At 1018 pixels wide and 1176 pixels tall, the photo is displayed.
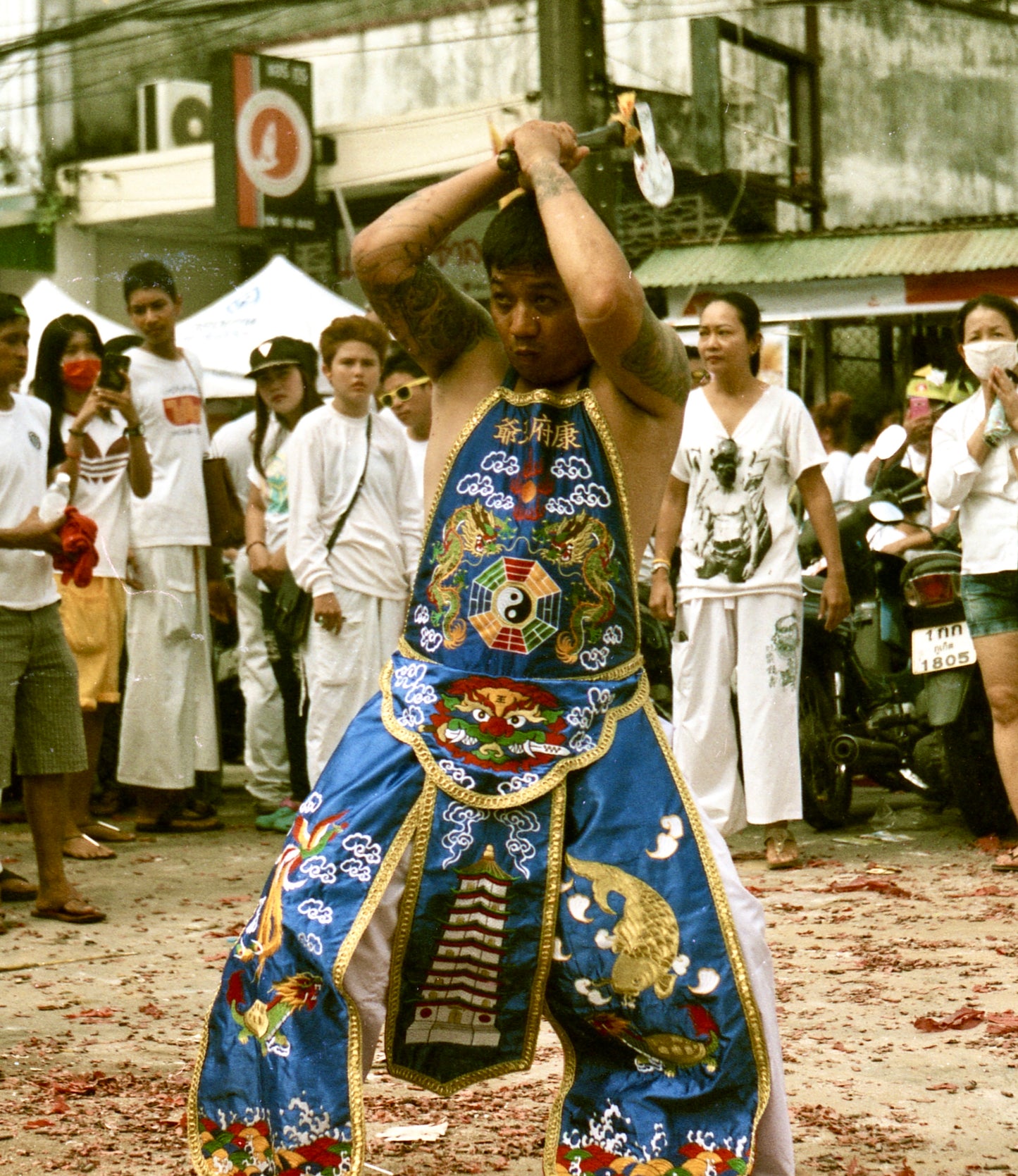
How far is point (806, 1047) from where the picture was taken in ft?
14.6

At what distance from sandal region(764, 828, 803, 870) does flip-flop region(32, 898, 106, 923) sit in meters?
2.53

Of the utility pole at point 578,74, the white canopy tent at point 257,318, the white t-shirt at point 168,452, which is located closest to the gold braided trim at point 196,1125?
the white t-shirt at point 168,452

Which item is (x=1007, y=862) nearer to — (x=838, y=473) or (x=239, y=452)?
(x=239, y=452)

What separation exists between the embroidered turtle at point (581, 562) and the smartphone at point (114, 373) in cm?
479

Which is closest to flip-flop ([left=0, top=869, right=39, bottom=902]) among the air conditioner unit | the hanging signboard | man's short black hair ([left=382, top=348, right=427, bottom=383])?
man's short black hair ([left=382, top=348, right=427, bottom=383])

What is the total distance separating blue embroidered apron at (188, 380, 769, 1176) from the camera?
2898mm

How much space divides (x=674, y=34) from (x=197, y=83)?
5.85 metres

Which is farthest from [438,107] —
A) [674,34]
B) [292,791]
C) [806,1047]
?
[806,1047]

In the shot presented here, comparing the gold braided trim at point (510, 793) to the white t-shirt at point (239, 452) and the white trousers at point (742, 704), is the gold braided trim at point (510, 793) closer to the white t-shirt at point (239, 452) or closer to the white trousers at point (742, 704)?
the white trousers at point (742, 704)

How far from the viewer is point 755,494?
6953 millimetres

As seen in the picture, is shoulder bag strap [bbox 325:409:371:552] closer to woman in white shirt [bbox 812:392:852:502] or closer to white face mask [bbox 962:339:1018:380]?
white face mask [bbox 962:339:1018:380]

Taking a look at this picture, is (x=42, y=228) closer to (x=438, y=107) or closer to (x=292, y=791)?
(x=438, y=107)

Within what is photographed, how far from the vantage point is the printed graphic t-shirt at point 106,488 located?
778 cm

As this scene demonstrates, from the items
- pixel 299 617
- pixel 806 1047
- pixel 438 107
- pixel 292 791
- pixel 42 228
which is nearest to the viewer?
pixel 806 1047
